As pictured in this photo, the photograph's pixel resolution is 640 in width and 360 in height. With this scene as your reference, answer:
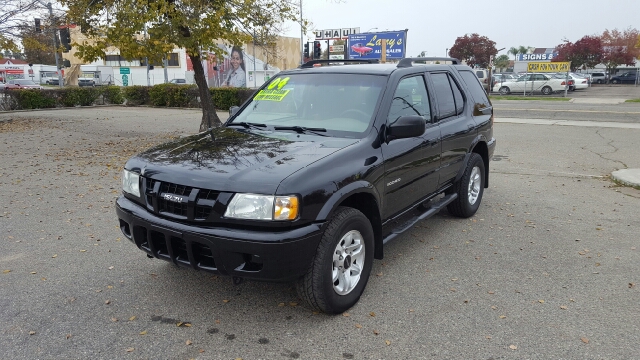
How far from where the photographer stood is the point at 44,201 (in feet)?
22.6

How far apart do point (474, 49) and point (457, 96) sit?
60.6m

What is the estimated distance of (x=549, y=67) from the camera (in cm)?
3316

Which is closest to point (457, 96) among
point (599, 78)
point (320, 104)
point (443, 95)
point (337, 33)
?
point (443, 95)

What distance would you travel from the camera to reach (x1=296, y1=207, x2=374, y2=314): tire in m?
3.38

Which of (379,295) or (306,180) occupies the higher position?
(306,180)

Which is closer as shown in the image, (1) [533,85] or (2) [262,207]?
(2) [262,207]

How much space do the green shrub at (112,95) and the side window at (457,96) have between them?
966 inches

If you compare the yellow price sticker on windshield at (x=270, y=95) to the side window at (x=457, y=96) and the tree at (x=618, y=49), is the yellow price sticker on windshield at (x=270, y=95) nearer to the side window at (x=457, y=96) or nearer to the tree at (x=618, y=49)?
the side window at (x=457, y=96)

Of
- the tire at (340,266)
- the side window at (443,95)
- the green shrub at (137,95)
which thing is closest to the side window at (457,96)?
the side window at (443,95)

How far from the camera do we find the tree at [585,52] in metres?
55.2

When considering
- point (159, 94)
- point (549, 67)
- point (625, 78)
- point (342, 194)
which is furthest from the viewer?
point (625, 78)

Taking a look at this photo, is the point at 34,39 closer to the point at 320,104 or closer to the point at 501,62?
the point at 320,104

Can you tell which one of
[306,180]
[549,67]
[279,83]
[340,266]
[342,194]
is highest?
[549,67]

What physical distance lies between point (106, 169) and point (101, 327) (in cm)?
637
